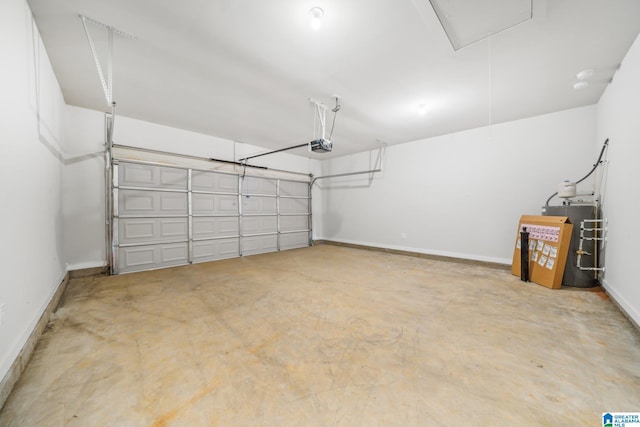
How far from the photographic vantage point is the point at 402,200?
592 cm

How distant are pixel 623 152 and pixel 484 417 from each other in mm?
3394

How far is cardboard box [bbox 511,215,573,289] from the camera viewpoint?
3271mm

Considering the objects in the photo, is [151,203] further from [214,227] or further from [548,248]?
[548,248]

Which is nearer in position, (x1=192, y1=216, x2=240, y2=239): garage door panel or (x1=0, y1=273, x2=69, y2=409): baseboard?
(x1=0, y1=273, x2=69, y2=409): baseboard

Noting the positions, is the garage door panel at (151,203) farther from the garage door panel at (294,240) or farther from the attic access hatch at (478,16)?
the attic access hatch at (478,16)

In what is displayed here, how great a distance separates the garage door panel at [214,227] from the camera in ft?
16.8

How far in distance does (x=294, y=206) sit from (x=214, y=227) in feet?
8.09

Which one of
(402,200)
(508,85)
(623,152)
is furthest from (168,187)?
(623,152)

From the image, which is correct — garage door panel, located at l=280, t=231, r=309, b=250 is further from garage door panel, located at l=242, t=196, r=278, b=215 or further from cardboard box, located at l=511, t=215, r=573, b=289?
cardboard box, located at l=511, t=215, r=573, b=289

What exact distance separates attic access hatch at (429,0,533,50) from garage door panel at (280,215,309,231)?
5.53m

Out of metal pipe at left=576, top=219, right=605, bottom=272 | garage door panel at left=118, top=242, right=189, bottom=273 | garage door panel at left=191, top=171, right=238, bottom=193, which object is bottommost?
garage door panel at left=118, top=242, right=189, bottom=273

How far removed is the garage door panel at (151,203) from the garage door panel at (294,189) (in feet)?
8.70

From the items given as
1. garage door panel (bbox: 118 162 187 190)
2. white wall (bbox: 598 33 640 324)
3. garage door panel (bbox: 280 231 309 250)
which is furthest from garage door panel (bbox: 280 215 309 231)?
white wall (bbox: 598 33 640 324)

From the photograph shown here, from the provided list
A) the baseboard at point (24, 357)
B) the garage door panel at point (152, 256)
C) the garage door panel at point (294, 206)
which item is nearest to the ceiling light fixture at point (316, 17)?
the baseboard at point (24, 357)
